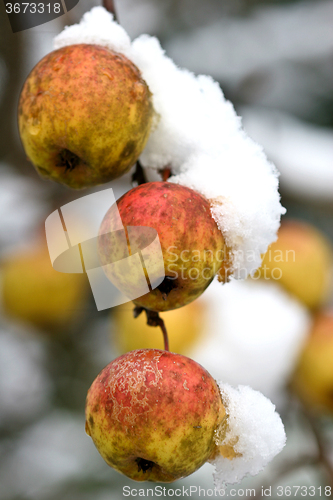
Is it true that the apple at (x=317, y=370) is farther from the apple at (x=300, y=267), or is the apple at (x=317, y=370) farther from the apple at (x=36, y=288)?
the apple at (x=36, y=288)

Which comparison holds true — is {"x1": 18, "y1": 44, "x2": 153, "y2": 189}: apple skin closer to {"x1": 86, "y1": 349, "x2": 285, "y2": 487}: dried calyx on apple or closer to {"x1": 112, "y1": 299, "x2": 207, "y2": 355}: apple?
{"x1": 86, "y1": 349, "x2": 285, "y2": 487}: dried calyx on apple

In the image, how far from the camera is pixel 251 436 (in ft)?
1.53

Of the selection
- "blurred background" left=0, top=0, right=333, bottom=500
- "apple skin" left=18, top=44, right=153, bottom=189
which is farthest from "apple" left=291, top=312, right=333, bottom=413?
"apple skin" left=18, top=44, right=153, bottom=189

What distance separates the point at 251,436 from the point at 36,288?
2.53 feet

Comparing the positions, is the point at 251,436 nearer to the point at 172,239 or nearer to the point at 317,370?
the point at 172,239

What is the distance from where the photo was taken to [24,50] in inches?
41.3

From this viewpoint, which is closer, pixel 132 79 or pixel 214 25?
pixel 132 79

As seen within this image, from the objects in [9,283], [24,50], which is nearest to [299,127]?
[24,50]

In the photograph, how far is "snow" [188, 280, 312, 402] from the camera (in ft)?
3.92

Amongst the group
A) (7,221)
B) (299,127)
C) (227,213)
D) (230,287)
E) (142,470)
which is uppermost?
(227,213)

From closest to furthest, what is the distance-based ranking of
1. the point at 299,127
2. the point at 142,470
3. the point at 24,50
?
1. the point at 142,470
2. the point at 24,50
3. the point at 299,127

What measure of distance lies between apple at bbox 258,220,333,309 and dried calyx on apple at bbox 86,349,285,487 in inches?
30.6

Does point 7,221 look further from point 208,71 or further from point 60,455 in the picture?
point 208,71

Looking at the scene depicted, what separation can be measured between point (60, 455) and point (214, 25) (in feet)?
6.86
